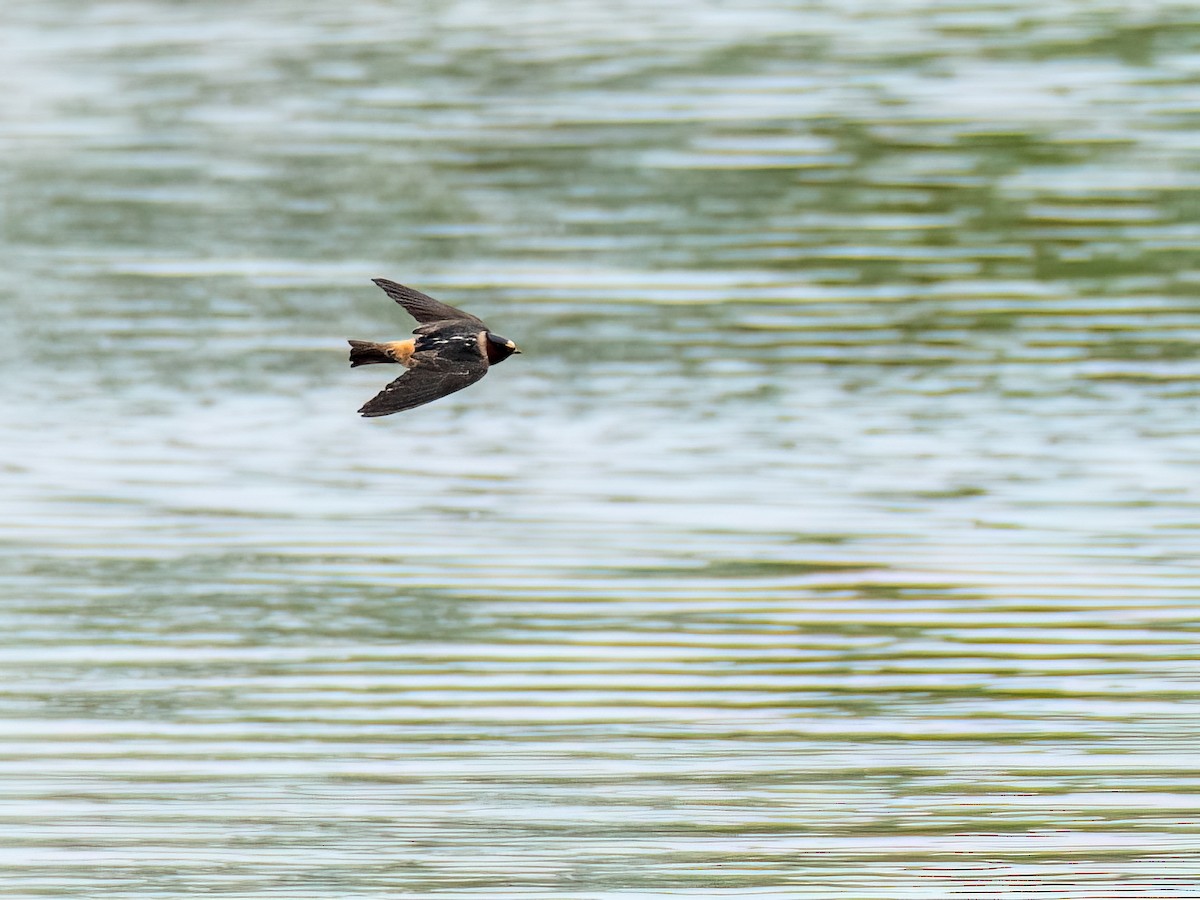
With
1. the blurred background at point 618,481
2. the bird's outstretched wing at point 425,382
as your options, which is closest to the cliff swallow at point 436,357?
the bird's outstretched wing at point 425,382

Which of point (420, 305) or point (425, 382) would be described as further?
point (420, 305)

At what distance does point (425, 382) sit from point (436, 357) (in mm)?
175

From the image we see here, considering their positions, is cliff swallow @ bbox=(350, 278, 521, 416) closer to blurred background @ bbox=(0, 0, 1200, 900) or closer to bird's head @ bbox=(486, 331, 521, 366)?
bird's head @ bbox=(486, 331, 521, 366)

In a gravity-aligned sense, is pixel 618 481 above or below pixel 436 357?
below

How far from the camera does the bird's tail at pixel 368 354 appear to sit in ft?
21.5

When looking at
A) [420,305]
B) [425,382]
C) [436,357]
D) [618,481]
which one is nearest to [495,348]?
[436,357]

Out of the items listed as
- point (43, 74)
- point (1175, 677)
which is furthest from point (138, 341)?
point (43, 74)

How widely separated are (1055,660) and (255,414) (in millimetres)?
4018

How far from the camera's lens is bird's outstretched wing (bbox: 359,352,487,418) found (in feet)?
20.6

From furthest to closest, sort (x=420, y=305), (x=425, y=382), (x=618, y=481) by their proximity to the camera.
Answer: (x=618, y=481)
(x=420, y=305)
(x=425, y=382)

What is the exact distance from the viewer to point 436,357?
6625 millimetres

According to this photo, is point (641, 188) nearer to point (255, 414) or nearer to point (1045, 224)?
point (1045, 224)

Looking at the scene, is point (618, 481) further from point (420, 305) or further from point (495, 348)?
point (495, 348)

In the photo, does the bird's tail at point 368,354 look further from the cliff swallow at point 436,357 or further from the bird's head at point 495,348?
the bird's head at point 495,348
